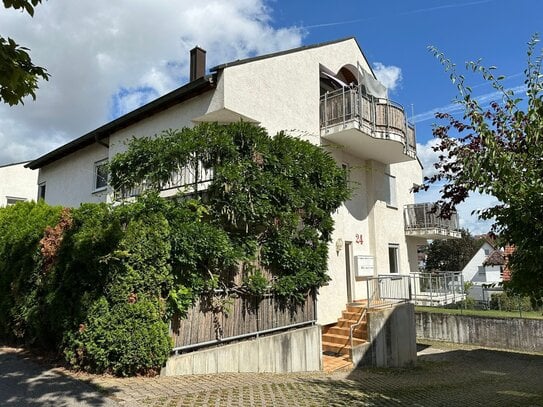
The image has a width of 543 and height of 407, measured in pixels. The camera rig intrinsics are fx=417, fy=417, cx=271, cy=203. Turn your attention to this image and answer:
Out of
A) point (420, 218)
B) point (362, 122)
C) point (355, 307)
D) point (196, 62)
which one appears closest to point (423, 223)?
point (420, 218)

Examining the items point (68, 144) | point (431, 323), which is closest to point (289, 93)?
point (68, 144)

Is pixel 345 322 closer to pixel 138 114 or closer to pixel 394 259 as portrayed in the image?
pixel 394 259

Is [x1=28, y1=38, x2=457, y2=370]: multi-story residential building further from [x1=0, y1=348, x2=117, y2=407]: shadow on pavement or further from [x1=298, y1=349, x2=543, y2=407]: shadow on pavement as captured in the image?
[x1=0, y1=348, x2=117, y2=407]: shadow on pavement

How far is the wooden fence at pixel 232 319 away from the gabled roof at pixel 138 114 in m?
6.31

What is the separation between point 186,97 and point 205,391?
8898 millimetres

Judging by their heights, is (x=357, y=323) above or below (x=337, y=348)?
above

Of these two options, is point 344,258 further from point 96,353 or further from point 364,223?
point 96,353

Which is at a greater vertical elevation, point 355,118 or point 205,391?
point 355,118

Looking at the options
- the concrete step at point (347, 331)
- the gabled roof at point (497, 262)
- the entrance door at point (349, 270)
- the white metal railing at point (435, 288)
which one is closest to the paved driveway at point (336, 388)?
the concrete step at point (347, 331)

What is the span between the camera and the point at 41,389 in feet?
19.2

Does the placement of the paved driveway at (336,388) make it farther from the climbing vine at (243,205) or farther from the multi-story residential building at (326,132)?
the multi-story residential building at (326,132)

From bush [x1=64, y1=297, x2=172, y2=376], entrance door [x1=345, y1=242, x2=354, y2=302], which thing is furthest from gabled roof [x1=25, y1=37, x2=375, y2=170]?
entrance door [x1=345, y1=242, x2=354, y2=302]

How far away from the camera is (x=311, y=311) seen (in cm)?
1105

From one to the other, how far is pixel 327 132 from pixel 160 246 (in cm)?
931
